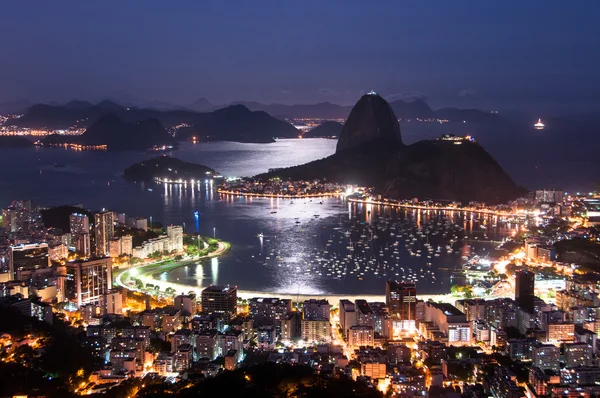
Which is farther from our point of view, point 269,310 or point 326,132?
point 326,132

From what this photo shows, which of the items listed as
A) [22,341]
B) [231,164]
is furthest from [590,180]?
[22,341]

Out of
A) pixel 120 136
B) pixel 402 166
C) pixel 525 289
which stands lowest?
pixel 525 289

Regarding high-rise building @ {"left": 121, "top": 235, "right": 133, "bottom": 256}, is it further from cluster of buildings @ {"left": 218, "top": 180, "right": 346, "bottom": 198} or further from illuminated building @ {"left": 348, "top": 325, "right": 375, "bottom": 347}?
cluster of buildings @ {"left": 218, "top": 180, "right": 346, "bottom": 198}

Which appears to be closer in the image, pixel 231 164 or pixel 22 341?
pixel 22 341

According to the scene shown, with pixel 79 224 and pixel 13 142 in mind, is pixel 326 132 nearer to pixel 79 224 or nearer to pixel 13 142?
pixel 13 142

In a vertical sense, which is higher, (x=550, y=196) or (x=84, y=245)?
(x=550, y=196)

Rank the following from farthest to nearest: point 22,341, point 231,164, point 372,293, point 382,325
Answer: point 231,164 < point 372,293 < point 382,325 < point 22,341

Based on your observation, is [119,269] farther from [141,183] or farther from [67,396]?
[141,183]

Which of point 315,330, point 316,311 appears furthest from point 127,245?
point 315,330
